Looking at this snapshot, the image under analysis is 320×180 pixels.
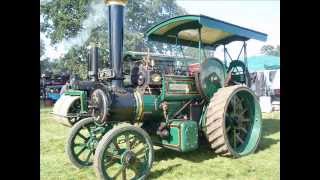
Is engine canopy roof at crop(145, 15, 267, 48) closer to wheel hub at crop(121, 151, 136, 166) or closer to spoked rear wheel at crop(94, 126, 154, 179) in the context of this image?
spoked rear wheel at crop(94, 126, 154, 179)

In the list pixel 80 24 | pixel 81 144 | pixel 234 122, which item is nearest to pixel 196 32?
pixel 234 122

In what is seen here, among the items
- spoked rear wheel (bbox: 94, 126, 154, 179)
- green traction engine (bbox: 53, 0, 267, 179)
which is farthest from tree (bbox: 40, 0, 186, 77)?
spoked rear wheel (bbox: 94, 126, 154, 179)

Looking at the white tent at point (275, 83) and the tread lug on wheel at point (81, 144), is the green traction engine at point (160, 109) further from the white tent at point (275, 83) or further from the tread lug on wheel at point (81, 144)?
the white tent at point (275, 83)

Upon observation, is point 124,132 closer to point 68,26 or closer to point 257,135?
point 257,135

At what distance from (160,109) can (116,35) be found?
1.19 metres

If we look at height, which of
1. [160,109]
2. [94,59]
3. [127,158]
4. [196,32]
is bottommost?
[127,158]

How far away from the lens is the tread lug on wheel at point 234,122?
4809 millimetres

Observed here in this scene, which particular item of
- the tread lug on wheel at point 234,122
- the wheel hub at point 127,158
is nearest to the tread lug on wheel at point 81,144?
the wheel hub at point 127,158

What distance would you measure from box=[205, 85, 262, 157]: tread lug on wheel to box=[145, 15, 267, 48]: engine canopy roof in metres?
0.91

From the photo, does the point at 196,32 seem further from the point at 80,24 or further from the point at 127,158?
the point at 80,24

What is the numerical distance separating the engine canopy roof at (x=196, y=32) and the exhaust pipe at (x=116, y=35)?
0.92m

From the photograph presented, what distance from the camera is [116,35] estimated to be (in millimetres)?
4676

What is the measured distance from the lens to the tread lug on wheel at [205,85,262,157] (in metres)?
4.81
